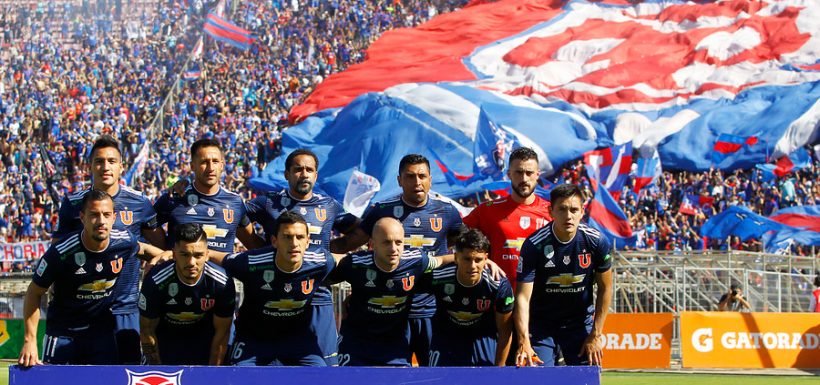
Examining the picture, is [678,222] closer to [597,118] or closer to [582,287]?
[597,118]

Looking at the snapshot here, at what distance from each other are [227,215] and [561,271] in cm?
294

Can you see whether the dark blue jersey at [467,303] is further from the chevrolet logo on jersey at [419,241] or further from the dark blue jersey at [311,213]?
the dark blue jersey at [311,213]

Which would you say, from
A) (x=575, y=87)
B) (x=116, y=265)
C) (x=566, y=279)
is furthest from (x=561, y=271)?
(x=575, y=87)

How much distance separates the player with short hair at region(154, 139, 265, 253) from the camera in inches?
404

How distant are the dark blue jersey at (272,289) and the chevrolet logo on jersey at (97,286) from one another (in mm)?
968

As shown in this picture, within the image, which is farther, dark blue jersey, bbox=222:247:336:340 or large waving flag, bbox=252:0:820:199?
large waving flag, bbox=252:0:820:199

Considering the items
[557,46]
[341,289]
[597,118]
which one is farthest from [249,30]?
[341,289]

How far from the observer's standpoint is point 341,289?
63.9 ft

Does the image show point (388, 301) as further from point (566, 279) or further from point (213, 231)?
point (213, 231)

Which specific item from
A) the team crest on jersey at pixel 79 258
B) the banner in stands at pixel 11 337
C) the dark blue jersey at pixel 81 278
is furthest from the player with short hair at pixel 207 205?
the banner in stands at pixel 11 337

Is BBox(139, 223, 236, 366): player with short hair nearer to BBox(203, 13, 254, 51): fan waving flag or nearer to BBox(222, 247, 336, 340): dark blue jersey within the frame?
BBox(222, 247, 336, 340): dark blue jersey

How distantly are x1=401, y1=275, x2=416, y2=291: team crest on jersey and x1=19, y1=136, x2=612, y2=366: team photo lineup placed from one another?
0.02 metres

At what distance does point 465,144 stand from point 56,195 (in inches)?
501

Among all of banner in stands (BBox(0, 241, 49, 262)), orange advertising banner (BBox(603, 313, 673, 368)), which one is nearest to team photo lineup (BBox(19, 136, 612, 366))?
orange advertising banner (BBox(603, 313, 673, 368))
